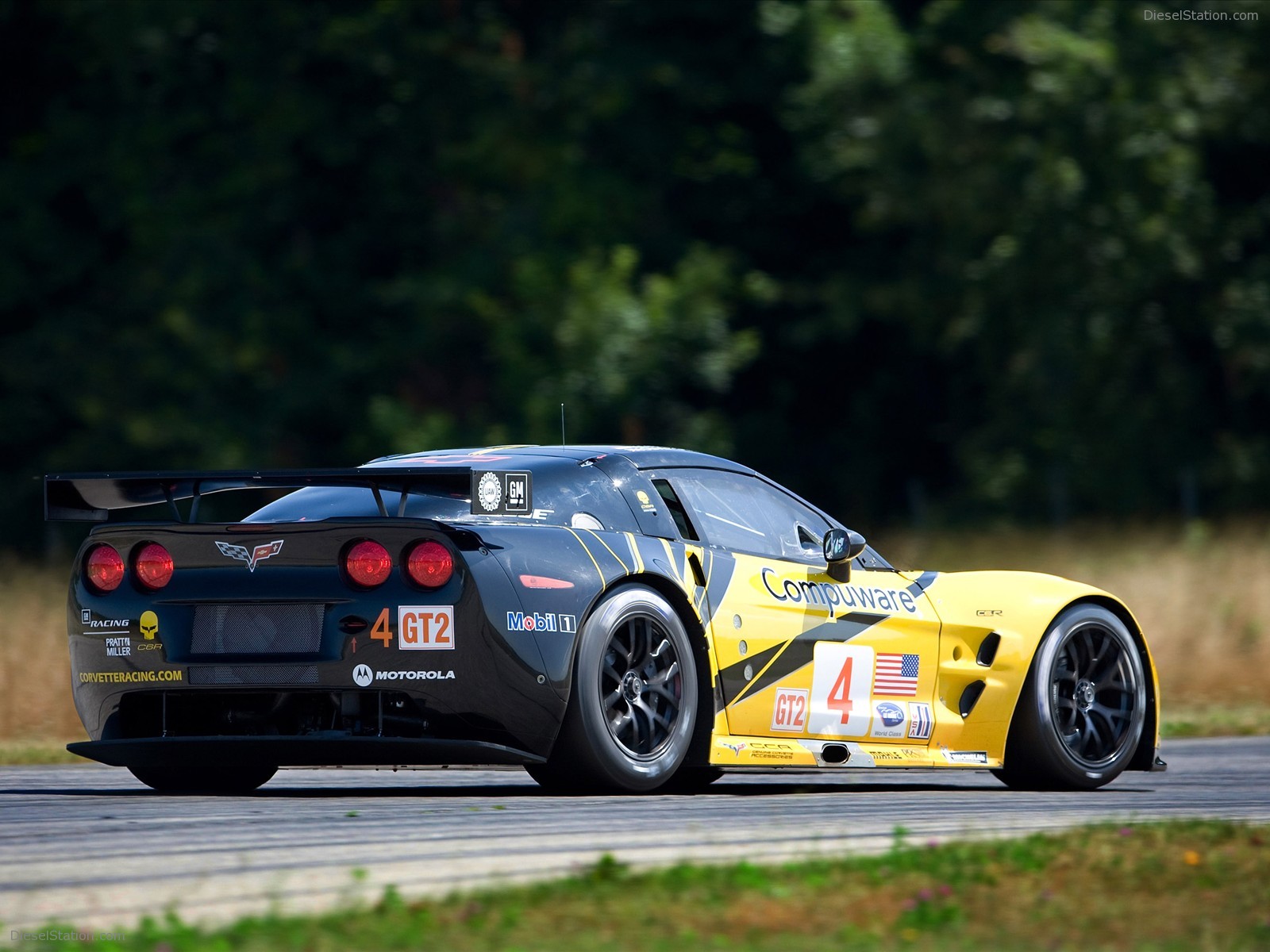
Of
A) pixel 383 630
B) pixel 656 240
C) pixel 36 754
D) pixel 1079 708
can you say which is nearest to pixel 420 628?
pixel 383 630

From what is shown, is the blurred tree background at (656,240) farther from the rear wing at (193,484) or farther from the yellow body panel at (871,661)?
the rear wing at (193,484)

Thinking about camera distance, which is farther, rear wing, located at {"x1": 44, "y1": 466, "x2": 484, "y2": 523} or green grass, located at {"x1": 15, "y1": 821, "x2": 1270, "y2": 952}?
rear wing, located at {"x1": 44, "y1": 466, "x2": 484, "y2": 523}

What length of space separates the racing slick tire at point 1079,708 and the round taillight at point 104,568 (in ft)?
12.5

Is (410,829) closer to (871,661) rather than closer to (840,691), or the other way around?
(840,691)

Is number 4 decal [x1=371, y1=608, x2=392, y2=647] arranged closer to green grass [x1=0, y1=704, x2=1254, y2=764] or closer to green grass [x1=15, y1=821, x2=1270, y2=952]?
green grass [x1=15, y1=821, x2=1270, y2=952]

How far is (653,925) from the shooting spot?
4996mm

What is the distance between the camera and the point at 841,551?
8977 millimetres

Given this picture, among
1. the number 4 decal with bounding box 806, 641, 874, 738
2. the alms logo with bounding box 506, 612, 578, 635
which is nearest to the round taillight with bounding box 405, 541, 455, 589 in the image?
the alms logo with bounding box 506, 612, 578, 635

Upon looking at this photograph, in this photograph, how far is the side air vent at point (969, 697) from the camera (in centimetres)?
932

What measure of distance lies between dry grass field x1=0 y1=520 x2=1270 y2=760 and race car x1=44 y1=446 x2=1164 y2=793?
833 millimetres

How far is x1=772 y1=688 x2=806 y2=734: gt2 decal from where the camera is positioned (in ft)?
28.1

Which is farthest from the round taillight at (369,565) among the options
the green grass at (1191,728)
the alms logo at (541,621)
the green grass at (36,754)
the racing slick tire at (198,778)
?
the green grass at (1191,728)

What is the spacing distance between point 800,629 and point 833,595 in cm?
32

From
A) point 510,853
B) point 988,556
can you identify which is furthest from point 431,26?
point 510,853
